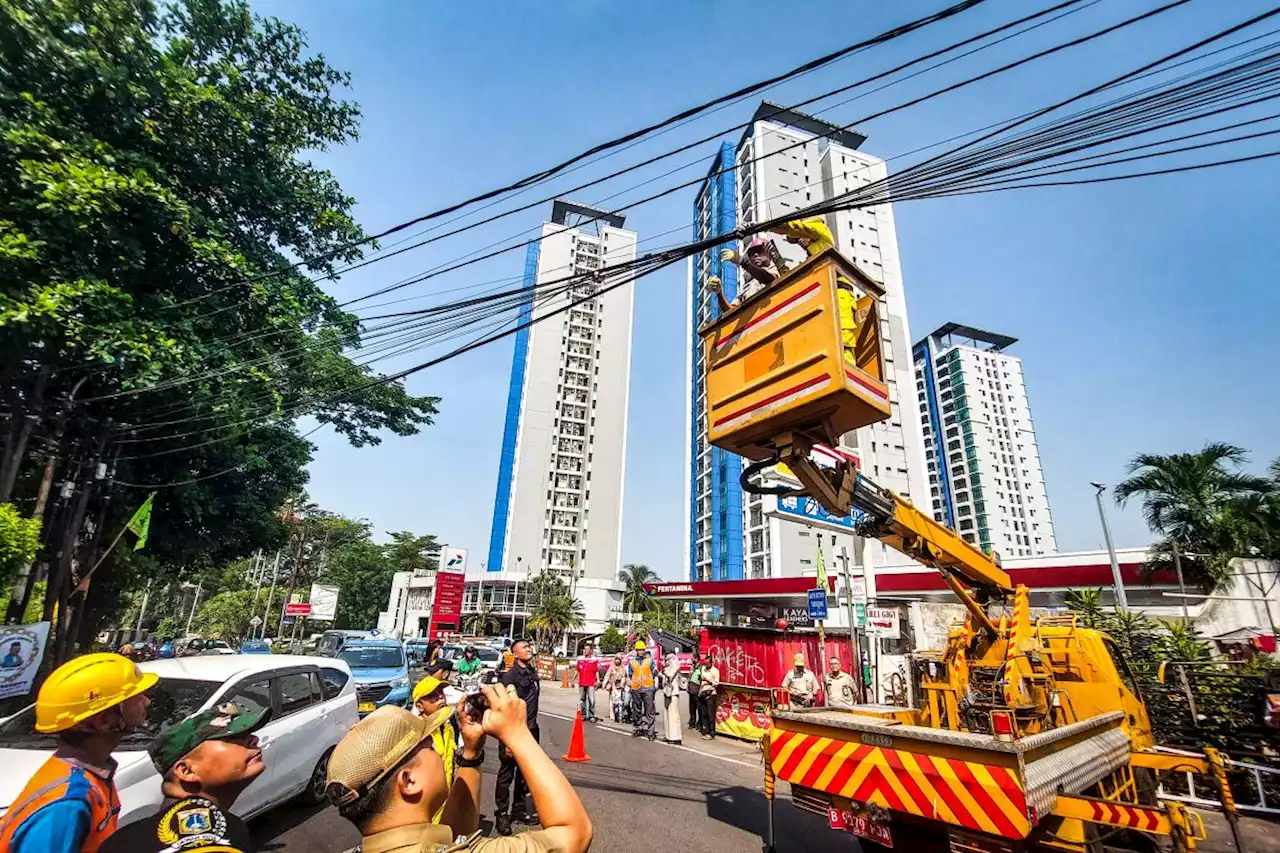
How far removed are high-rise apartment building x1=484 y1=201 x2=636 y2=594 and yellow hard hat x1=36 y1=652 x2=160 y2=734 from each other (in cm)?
6287

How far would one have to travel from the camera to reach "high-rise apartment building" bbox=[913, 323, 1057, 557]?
304 ft

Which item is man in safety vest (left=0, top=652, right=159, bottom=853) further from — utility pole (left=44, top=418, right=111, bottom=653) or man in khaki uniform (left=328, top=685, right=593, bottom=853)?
utility pole (left=44, top=418, right=111, bottom=653)

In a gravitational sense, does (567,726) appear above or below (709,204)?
below

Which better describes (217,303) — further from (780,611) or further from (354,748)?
(780,611)

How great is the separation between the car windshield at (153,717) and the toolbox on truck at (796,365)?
4.95 metres

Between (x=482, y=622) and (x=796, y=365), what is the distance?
2318 inches

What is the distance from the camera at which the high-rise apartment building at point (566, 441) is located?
6994cm

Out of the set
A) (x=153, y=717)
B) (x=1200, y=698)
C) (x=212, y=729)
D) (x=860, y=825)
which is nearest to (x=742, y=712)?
(x=1200, y=698)

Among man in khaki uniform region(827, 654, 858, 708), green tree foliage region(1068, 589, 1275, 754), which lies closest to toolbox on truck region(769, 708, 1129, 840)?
green tree foliage region(1068, 589, 1275, 754)

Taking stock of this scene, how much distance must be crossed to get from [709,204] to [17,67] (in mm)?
77463

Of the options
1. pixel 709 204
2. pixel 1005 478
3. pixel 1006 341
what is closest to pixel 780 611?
pixel 709 204

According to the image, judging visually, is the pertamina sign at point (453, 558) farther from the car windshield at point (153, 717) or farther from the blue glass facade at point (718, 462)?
the car windshield at point (153, 717)

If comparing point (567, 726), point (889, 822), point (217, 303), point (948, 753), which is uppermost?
point (217, 303)

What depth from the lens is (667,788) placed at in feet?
25.3
